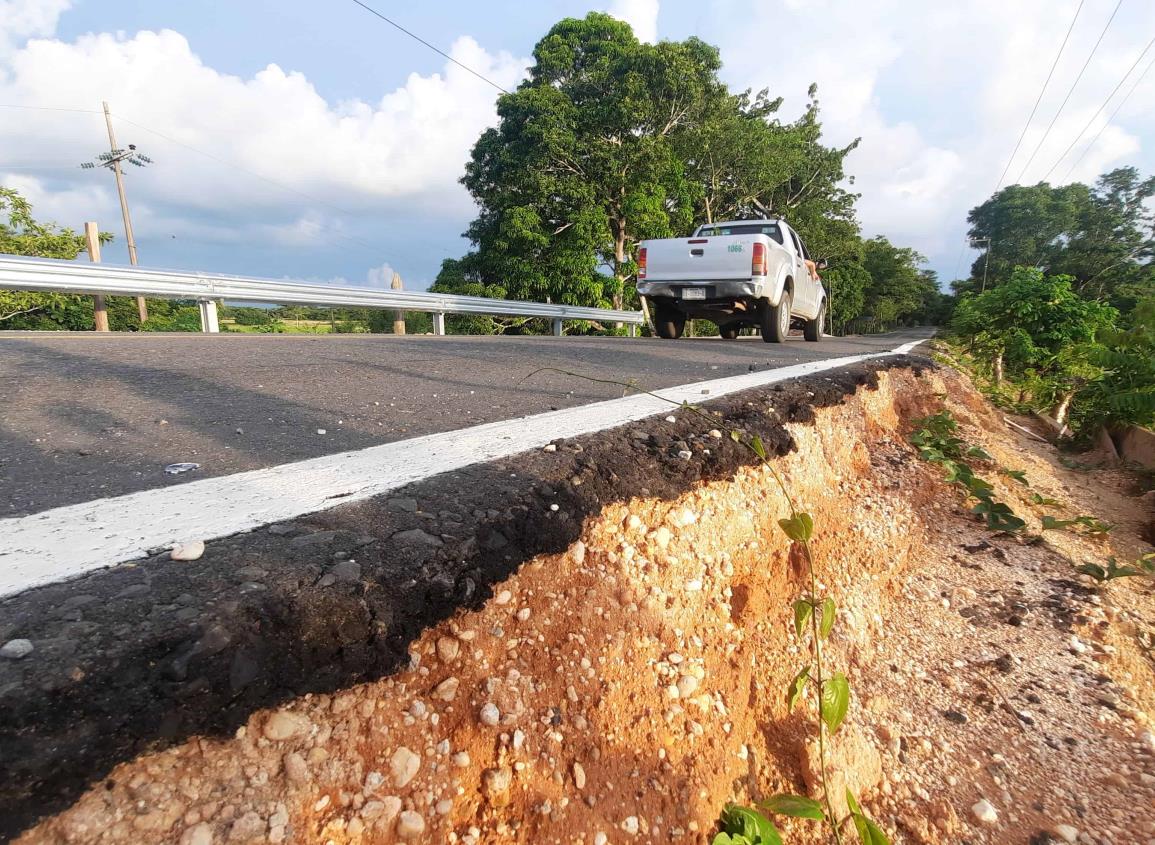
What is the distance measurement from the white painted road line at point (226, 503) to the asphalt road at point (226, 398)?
0.43ft

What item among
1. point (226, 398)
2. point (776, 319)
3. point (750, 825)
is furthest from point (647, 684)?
point (776, 319)

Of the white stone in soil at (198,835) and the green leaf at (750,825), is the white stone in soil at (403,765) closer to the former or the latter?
the white stone in soil at (198,835)

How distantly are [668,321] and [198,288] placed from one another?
7.02 metres

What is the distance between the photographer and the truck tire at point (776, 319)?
8438 mm

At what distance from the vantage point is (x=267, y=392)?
2.95m

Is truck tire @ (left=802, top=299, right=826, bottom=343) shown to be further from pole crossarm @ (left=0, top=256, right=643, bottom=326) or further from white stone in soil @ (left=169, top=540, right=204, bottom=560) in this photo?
white stone in soil @ (left=169, top=540, right=204, bottom=560)

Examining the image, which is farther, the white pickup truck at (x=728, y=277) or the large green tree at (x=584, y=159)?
the large green tree at (x=584, y=159)

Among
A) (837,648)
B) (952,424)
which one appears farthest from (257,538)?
(952,424)

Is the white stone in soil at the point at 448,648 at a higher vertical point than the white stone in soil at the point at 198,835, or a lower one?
higher

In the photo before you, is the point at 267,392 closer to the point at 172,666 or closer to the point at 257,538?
the point at 257,538

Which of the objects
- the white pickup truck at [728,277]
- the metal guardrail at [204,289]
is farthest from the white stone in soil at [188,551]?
the white pickup truck at [728,277]

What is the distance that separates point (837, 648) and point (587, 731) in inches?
45.4

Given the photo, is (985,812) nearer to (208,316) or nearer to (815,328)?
(208,316)

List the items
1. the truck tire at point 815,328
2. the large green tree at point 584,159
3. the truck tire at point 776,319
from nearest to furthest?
the truck tire at point 776,319
the truck tire at point 815,328
the large green tree at point 584,159
